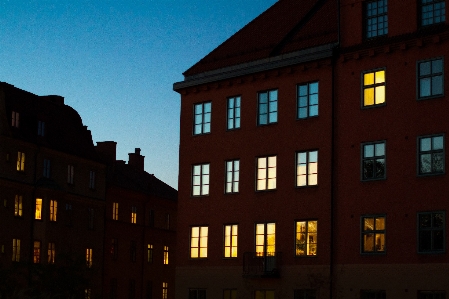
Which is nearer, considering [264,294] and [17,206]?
Result: [264,294]

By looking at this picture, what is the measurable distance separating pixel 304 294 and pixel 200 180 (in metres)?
9.40

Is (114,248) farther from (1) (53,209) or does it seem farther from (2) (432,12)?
(2) (432,12)

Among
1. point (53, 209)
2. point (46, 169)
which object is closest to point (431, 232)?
point (53, 209)

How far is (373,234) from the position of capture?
4097 centimetres

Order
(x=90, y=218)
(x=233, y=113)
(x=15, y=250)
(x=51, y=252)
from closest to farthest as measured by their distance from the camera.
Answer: (x=233, y=113)
(x=15, y=250)
(x=51, y=252)
(x=90, y=218)

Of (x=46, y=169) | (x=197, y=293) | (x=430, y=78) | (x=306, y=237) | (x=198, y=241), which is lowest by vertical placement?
(x=197, y=293)

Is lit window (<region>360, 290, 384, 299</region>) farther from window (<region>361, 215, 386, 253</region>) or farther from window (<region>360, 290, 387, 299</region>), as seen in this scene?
window (<region>361, 215, 386, 253</region>)

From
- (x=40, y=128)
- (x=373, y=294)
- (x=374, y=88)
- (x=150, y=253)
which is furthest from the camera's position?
(x=150, y=253)

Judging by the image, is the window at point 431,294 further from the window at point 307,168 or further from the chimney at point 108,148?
the chimney at point 108,148

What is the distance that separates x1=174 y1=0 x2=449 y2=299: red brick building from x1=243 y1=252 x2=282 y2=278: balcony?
0.06 m

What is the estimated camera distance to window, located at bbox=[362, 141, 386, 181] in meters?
41.2

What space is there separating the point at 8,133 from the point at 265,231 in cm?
3035

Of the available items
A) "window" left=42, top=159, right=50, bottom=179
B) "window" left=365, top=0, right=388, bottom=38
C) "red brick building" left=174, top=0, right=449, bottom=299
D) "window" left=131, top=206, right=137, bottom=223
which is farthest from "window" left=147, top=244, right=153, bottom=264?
"window" left=365, top=0, right=388, bottom=38

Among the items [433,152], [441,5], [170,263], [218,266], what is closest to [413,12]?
[441,5]
